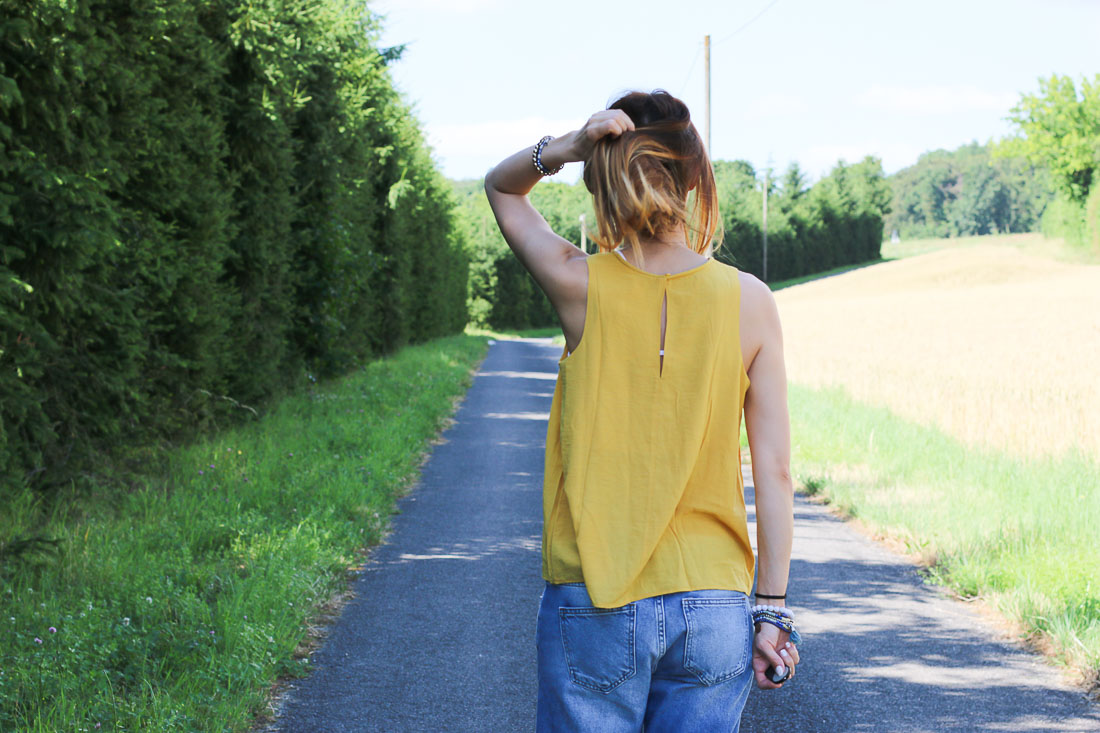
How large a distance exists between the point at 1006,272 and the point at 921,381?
55400mm

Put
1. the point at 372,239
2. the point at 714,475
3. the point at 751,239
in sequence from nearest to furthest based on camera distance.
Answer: the point at 714,475, the point at 372,239, the point at 751,239

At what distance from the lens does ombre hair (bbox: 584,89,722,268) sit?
5.77 ft

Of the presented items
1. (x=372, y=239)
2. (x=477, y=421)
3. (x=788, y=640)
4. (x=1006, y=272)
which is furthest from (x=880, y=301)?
(x=788, y=640)

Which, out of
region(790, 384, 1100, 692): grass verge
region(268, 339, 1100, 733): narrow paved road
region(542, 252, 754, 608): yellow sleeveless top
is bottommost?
region(268, 339, 1100, 733): narrow paved road

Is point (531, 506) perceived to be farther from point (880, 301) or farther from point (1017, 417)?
point (880, 301)

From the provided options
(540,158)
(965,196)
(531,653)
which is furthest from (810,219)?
(540,158)

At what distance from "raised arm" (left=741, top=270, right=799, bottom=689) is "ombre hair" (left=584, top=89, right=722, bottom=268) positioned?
0.71 ft

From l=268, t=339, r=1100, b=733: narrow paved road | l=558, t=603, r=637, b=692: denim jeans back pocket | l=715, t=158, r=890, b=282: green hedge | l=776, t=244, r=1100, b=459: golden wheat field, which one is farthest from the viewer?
l=715, t=158, r=890, b=282: green hedge

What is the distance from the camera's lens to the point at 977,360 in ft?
59.6

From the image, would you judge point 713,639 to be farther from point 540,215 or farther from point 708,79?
point 708,79

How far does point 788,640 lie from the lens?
6.17 ft

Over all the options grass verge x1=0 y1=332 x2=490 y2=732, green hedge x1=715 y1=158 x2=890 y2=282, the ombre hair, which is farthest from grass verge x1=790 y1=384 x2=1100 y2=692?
green hedge x1=715 y1=158 x2=890 y2=282

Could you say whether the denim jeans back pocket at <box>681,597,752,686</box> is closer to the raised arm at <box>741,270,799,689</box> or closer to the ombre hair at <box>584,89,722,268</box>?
the raised arm at <box>741,270,799,689</box>

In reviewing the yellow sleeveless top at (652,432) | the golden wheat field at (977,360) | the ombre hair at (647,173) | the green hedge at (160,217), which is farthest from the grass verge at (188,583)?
the golden wheat field at (977,360)
